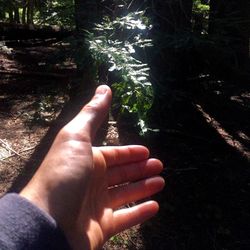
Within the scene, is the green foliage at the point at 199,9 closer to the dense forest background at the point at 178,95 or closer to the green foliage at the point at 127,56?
the dense forest background at the point at 178,95

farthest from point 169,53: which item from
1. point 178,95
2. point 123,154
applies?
point 123,154

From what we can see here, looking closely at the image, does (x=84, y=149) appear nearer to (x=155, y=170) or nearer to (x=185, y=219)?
(x=155, y=170)

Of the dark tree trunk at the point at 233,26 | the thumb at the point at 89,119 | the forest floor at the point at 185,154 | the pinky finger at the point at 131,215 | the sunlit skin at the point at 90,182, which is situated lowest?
the forest floor at the point at 185,154

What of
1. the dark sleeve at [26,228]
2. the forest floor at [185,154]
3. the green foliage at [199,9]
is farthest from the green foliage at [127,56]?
the dark sleeve at [26,228]

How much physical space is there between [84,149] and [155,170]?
62 cm

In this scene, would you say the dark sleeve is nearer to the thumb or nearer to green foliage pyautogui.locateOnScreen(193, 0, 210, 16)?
the thumb

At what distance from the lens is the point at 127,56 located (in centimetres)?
337

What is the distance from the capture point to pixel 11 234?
179 centimetres

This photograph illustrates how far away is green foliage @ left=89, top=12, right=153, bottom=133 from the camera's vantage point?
9.96 feet

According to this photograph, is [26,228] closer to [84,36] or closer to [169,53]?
[84,36]

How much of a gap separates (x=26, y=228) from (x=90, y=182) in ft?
2.01

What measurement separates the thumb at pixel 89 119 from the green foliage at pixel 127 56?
63 cm

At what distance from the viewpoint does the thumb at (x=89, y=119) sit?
7.34ft

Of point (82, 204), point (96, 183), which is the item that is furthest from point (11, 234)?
point (96, 183)
